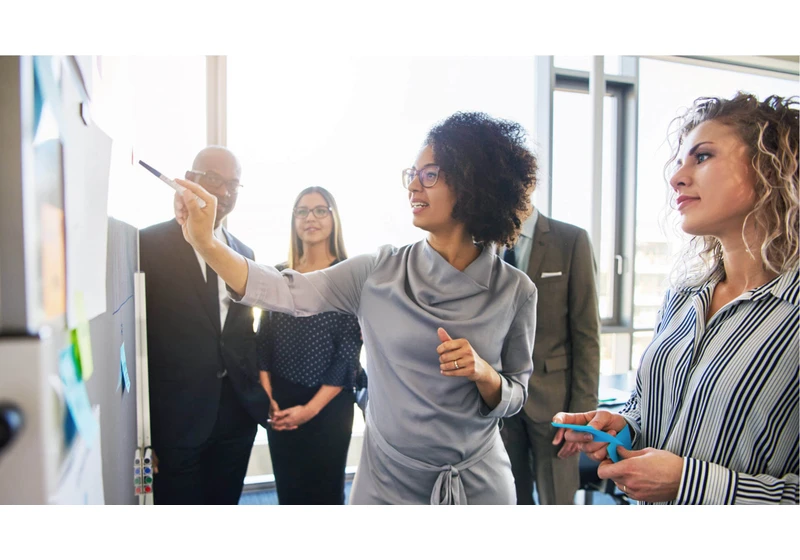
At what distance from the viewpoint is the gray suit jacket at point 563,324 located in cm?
98

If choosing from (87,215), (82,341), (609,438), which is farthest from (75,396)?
(609,438)

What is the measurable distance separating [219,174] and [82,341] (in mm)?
391

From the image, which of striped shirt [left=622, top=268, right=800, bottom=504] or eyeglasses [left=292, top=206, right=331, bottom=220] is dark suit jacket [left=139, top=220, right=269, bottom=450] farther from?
striped shirt [left=622, top=268, right=800, bottom=504]

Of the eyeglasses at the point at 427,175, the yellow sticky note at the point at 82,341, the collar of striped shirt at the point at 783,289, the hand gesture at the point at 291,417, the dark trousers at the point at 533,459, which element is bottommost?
the dark trousers at the point at 533,459

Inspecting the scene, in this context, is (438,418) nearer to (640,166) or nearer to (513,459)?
(513,459)

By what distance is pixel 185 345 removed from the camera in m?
0.86

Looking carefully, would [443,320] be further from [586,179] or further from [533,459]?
[586,179]

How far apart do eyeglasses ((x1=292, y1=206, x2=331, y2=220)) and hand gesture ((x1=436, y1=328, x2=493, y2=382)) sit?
1.03 ft

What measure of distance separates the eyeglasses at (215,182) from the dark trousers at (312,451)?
14.8 inches

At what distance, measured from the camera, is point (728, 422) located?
2.41 feet

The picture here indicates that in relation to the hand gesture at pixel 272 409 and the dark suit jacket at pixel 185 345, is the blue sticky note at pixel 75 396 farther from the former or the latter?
the hand gesture at pixel 272 409

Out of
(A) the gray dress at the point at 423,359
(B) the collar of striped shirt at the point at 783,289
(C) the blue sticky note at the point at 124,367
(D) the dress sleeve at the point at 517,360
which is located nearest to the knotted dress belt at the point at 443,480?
(A) the gray dress at the point at 423,359

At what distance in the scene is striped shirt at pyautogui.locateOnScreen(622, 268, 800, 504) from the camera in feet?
2.37

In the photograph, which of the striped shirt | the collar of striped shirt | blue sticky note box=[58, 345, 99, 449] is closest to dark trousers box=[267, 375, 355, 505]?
blue sticky note box=[58, 345, 99, 449]
